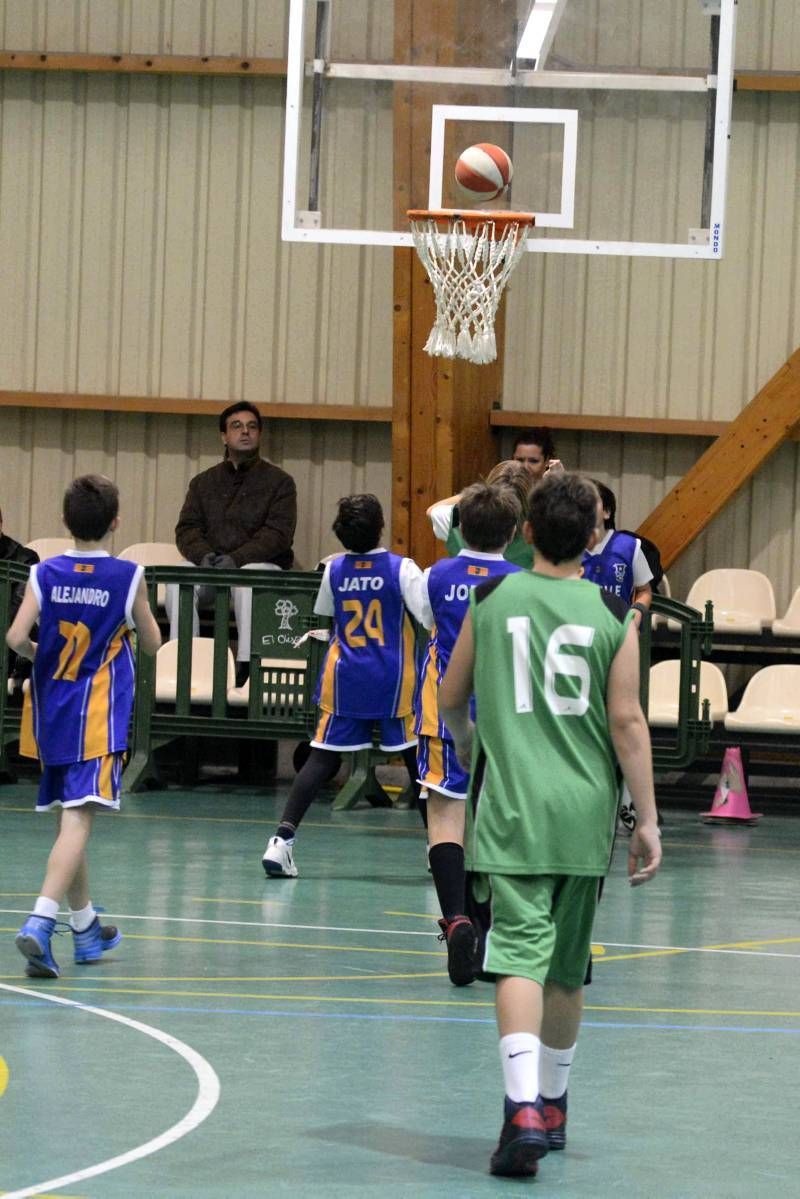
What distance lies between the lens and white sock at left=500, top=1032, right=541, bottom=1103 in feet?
14.3

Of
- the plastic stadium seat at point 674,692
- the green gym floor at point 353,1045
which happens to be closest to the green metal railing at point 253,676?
the plastic stadium seat at point 674,692

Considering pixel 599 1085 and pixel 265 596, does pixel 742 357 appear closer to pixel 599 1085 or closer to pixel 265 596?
pixel 265 596

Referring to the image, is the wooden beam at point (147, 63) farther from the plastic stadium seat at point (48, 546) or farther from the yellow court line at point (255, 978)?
the yellow court line at point (255, 978)

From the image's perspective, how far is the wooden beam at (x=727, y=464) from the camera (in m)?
13.6

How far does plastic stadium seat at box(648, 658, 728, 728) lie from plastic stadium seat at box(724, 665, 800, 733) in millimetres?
155

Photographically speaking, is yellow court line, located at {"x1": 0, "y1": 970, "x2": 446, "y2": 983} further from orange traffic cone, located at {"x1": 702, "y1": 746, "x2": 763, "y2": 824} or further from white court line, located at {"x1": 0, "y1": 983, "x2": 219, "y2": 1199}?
orange traffic cone, located at {"x1": 702, "y1": 746, "x2": 763, "y2": 824}

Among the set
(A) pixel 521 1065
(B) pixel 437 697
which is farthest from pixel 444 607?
(A) pixel 521 1065

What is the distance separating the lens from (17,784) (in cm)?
1296

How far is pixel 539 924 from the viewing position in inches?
175

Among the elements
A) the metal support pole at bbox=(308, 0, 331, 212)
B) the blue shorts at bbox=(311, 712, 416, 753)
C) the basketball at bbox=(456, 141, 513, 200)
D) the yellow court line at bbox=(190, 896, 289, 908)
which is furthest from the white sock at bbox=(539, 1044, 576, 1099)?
the metal support pole at bbox=(308, 0, 331, 212)

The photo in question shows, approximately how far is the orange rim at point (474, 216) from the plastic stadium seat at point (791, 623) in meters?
3.56

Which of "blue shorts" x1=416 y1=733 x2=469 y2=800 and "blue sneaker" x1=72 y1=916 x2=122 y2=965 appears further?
"blue shorts" x1=416 y1=733 x2=469 y2=800

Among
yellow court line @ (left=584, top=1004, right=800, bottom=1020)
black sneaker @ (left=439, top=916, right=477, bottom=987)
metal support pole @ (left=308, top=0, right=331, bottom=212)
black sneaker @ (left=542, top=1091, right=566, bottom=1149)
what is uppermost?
metal support pole @ (left=308, top=0, right=331, bottom=212)

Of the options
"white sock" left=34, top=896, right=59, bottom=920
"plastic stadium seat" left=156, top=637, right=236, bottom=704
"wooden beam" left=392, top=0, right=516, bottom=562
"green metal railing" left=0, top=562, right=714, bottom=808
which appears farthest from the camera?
"plastic stadium seat" left=156, top=637, right=236, bottom=704
